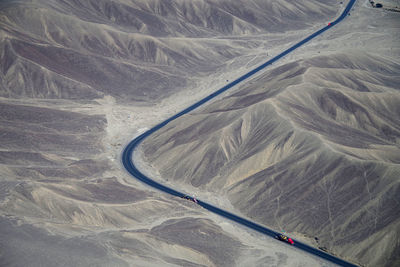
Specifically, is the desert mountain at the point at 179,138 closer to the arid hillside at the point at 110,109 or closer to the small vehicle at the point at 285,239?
the arid hillside at the point at 110,109

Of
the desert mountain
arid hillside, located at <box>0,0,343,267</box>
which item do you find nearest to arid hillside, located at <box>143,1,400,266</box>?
the desert mountain

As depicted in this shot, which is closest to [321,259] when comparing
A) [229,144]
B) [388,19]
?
[229,144]

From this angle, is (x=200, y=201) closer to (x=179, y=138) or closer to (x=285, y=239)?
(x=285, y=239)

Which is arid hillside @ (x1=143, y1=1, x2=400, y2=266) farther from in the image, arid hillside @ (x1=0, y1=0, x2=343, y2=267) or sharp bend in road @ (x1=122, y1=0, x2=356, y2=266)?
arid hillside @ (x1=0, y1=0, x2=343, y2=267)

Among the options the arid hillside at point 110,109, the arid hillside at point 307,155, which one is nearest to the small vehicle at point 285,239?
the arid hillside at point 110,109

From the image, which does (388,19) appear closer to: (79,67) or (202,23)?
(202,23)

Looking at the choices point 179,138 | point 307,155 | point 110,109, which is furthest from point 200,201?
point 110,109
